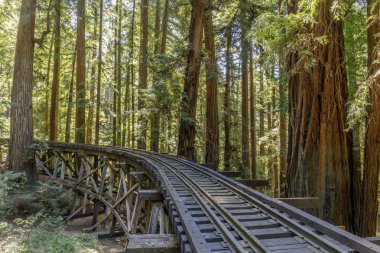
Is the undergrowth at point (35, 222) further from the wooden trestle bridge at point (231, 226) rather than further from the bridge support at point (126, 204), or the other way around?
the wooden trestle bridge at point (231, 226)

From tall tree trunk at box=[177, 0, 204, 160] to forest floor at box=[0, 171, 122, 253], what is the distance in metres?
4.62

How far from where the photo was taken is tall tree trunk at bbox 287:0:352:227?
5.64 meters

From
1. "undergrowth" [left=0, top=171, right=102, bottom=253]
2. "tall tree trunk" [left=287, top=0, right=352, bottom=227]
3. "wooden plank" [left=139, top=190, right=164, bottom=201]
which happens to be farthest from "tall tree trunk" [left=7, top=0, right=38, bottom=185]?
"tall tree trunk" [left=287, top=0, right=352, bottom=227]

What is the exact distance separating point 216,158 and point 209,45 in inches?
212

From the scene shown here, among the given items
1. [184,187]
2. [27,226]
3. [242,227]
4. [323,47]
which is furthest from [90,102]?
[242,227]

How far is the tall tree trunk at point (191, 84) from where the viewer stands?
1152cm

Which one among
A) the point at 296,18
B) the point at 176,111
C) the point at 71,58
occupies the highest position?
the point at 71,58

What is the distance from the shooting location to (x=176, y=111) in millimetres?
11109

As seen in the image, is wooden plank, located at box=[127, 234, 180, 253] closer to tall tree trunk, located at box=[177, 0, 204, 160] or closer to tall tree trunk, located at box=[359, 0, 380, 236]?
tall tree trunk, located at box=[359, 0, 380, 236]

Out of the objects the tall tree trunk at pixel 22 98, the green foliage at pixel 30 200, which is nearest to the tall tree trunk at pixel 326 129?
the green foliage at pixel 30 200

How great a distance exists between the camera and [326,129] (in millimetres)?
5691

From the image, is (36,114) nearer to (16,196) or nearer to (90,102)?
(90,102)

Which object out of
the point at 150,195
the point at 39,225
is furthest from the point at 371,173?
the point at 39,225

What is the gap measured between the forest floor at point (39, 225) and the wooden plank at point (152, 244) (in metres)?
3.87
